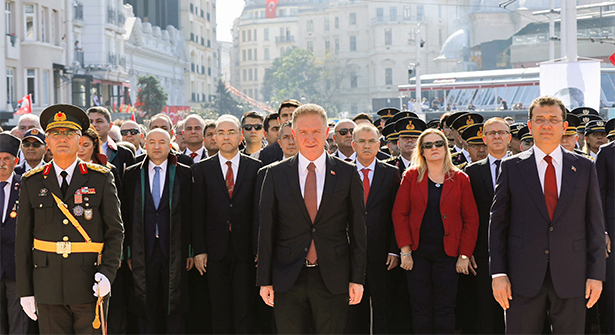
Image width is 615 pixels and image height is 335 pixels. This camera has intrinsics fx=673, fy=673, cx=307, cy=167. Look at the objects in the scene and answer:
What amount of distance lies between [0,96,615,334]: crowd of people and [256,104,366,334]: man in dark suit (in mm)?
11

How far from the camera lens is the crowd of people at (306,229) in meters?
5.08

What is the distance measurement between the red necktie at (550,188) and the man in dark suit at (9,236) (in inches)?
191

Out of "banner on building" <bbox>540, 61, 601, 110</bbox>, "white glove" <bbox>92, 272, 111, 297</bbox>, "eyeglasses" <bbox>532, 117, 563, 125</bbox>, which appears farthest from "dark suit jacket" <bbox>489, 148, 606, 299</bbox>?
"banner on building" <bbox>540, 61, 601, 110</bbox>

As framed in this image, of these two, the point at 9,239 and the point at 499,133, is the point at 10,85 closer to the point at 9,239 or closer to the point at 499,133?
the point at 9,239

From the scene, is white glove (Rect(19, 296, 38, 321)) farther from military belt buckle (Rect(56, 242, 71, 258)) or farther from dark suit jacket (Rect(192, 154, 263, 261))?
dark suit jacket (Rect(192, 154, 263, 261))

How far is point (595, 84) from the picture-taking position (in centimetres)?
1424

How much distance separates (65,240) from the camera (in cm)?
523

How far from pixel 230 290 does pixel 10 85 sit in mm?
26934

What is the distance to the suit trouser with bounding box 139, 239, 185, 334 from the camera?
22.5 ft

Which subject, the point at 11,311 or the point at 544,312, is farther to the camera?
the point at 11,311

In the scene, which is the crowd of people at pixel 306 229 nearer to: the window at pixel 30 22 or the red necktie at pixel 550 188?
the red necktie at pixel 550 188

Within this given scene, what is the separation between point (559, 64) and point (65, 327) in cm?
1231

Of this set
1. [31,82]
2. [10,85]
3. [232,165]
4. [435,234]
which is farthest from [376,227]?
[31,82]

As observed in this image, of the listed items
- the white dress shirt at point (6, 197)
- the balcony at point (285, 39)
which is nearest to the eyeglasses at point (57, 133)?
the white dress shirt at point (6, 197)
